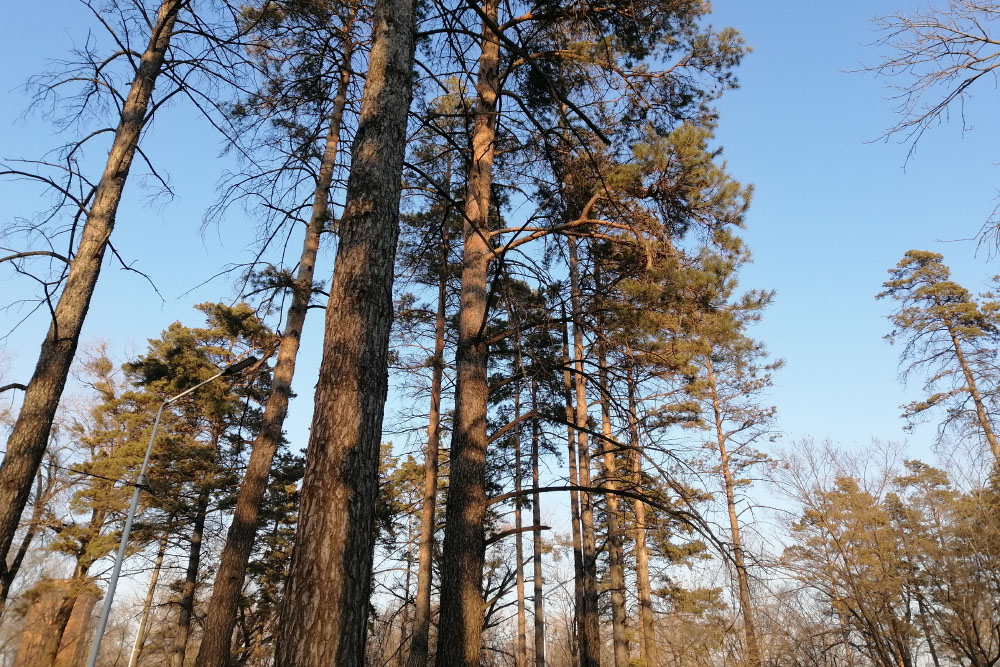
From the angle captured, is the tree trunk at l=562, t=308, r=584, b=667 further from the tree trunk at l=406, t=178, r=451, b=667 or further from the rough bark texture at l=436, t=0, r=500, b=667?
the rough bark texture at l=436, t=0, r=500, b=667

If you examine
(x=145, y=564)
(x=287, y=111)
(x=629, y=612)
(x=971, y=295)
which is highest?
(x=971, y=295)

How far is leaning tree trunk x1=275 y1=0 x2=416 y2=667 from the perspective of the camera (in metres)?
2.35

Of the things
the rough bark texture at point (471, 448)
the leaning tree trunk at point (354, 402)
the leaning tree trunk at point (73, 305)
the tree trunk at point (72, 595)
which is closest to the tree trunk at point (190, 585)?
the tree trunk at point (72, 595)

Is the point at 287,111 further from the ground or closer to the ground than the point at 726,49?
further from the ground

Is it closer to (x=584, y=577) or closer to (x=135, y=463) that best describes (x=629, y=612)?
(x=584, y=577)

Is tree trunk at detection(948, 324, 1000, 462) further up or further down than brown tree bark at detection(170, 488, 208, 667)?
further up

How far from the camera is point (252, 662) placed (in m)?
16.9

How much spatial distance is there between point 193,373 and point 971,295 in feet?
90.3

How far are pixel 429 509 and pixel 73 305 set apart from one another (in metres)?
9.08

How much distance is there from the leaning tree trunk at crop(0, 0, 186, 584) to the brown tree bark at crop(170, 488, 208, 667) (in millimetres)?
12614

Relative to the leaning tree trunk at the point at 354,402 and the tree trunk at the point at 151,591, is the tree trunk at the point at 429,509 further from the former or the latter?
the tree trunk at the point at 151,591

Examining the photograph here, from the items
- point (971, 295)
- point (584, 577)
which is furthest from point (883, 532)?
point (971, 295)

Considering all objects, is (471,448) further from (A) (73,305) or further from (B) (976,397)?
(B) (976,397)

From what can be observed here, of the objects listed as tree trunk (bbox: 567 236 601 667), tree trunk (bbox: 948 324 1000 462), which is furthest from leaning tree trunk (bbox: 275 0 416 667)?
tree trunk (bbox: 948 324 1000 462)
